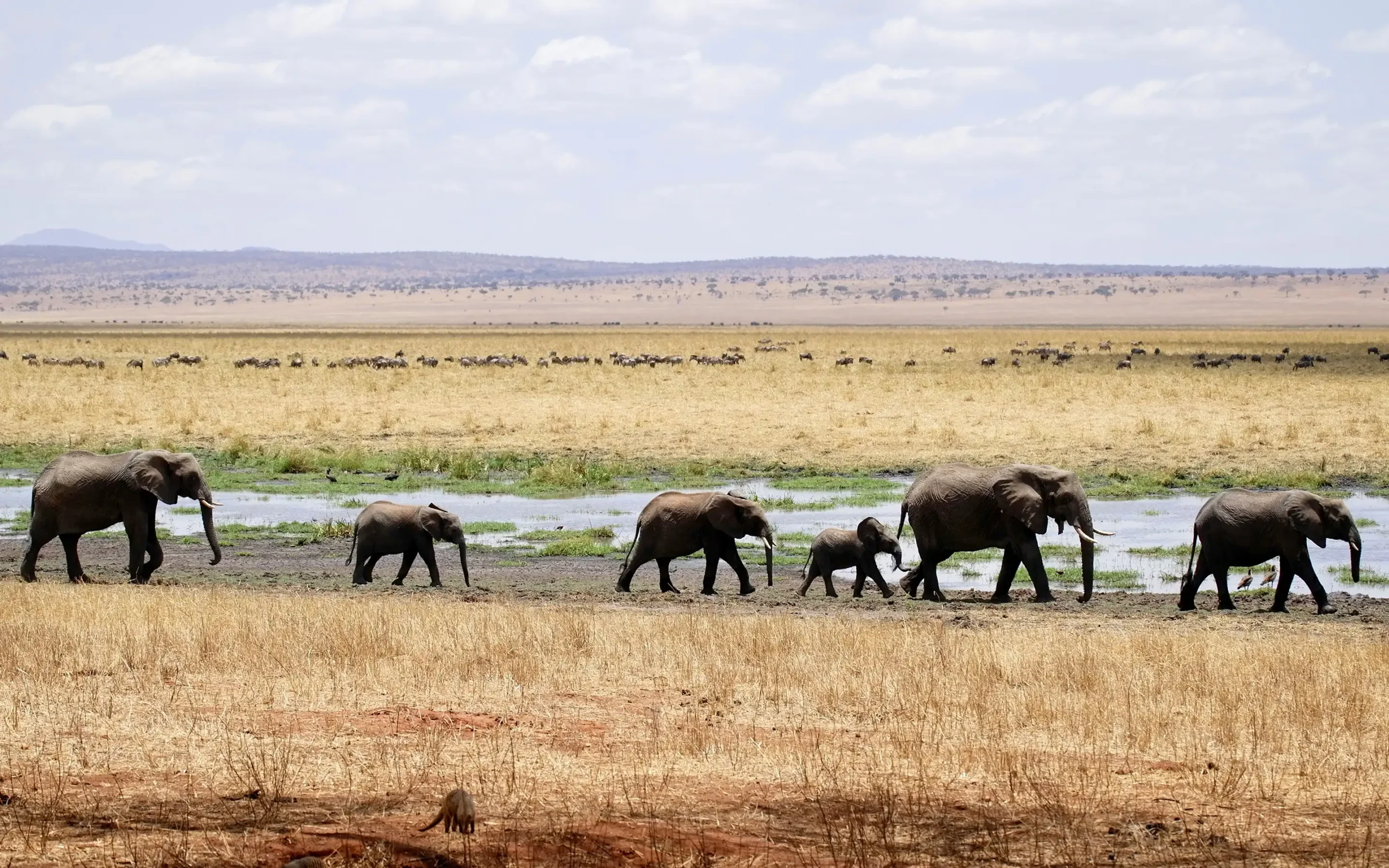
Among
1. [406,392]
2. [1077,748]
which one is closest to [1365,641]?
[1077,748]

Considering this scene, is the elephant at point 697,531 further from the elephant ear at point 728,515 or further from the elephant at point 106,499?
the elephant at point 106,499

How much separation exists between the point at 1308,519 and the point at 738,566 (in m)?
5.65

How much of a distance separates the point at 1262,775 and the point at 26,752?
6.57m

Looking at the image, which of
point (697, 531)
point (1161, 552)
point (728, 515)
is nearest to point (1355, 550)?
point (1161, 552)

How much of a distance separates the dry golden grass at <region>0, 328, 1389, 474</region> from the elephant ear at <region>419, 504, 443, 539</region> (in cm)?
1242

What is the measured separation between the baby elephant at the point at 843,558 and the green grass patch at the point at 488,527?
18.4ft

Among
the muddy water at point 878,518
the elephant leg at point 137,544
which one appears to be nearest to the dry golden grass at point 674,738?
the elephant leg at point 137,544

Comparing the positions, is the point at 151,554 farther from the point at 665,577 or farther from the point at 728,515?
the point at 728,515

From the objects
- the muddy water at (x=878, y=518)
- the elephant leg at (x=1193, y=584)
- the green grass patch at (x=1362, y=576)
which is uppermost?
the elephant leg at (x=1193, y=584)

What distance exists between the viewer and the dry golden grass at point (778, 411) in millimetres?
31078

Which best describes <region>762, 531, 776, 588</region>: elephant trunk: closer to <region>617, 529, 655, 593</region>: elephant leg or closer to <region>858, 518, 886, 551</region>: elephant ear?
<region>858, 518, 886, 551</region>: elephant ear

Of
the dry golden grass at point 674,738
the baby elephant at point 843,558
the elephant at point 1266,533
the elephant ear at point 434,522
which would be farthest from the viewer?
the elephant ear at point 434,522

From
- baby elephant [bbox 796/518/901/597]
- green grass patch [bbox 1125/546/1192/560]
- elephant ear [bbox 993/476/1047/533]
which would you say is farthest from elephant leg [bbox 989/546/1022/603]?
green grass patch [bbox 1125/546/1192/560]

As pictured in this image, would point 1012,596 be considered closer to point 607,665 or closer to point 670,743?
point 607,665
